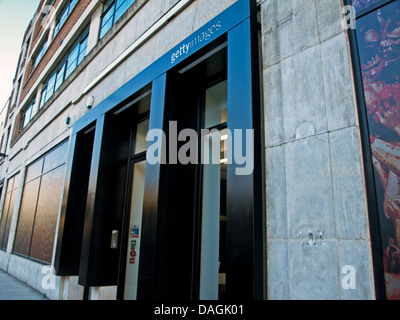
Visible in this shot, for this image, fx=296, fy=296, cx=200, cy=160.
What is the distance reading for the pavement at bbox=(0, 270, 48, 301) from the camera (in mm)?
6957

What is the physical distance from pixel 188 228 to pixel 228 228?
123 cm

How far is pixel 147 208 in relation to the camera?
4.42 meters

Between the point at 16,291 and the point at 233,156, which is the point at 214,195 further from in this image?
the point at 16,291

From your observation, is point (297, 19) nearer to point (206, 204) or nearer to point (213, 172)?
point (213, 172)

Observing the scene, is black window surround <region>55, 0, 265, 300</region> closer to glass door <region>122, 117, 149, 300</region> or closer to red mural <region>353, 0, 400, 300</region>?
glass door <region>122, 117, 149, 300</region>

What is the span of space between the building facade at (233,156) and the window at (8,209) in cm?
626

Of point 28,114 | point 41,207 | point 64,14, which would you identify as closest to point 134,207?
point 41,207

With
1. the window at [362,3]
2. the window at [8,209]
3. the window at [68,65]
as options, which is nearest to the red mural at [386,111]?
the window at [362,3]

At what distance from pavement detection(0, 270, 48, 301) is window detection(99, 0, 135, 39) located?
685 centimetres

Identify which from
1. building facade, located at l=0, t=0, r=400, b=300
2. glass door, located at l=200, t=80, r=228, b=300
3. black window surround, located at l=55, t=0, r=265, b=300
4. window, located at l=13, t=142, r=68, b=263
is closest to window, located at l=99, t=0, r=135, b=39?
building facade, located at l=0, t=0, r=400, b=300

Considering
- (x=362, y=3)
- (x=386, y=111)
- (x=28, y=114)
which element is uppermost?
(x=28, y=114)

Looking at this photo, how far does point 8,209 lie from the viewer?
14023 mm

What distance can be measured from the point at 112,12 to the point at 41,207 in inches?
246

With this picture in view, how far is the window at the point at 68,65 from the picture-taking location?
9305 millimetres
